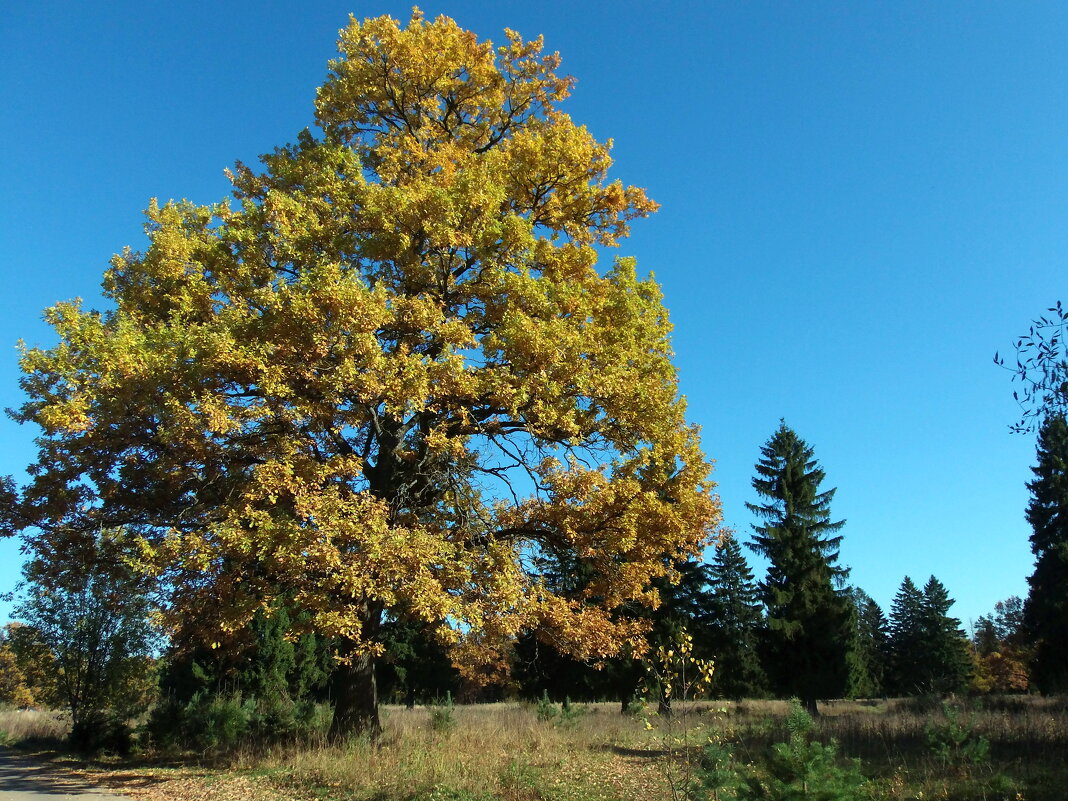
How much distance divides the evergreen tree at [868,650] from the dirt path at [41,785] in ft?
94.0

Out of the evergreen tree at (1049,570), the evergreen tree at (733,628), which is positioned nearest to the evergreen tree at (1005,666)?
the evergreen tree at (1049,570)

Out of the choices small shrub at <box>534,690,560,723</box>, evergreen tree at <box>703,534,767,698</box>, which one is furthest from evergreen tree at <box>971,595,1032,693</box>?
small shrub at <box>534,690,560,723</box>

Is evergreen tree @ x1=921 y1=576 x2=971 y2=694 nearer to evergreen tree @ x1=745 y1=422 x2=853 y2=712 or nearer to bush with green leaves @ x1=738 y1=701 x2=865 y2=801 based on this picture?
evergreen tree @ x1=745 y1=422 x2=853 y2=712

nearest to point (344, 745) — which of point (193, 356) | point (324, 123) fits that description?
point (193, 356)

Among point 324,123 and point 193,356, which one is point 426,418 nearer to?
point 193,356

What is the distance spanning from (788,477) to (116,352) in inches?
1176

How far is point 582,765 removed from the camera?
33.8 feet

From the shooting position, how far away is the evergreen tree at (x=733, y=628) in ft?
107

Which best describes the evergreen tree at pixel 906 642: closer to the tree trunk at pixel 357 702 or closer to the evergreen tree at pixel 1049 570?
the evergreen tree at pixel 1049 570

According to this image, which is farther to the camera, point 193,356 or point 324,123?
point 324,123

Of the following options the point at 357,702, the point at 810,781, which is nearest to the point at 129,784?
the point at 357,702

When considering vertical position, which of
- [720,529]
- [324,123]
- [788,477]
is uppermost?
[324,123]

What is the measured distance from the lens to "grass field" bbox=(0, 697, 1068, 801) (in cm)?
816

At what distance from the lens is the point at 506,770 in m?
8.99
